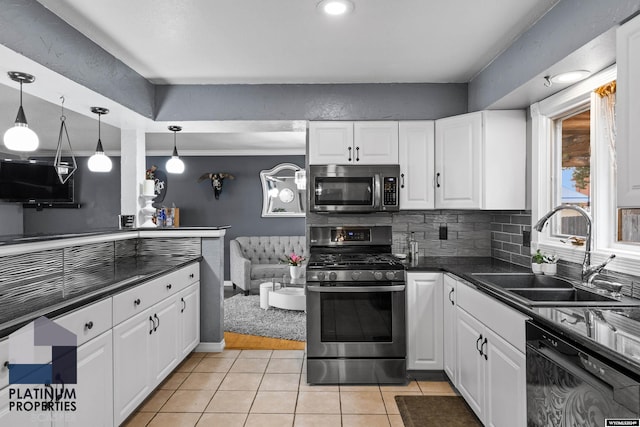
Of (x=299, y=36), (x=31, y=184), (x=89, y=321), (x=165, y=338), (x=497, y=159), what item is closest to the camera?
(x=89, y=321)

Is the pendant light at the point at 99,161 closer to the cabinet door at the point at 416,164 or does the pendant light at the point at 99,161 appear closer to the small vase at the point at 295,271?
the cabinet door at the point at 416,164

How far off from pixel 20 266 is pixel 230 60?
6.12ft

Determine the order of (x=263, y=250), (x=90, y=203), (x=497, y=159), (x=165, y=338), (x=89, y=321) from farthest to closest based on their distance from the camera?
1. (x=90, y=203)
2. (x=263, y=250)
3. (x=497, y=159)
4. (x=165, y=338)
5. (x=89, y=321)

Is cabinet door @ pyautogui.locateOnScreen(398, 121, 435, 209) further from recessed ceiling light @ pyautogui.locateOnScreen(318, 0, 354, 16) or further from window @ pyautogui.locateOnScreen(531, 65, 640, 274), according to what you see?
recessed ceiling light @ pyautogui.locateOnScreen(318, 0, 354, 16)

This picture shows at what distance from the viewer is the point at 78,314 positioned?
1853mm

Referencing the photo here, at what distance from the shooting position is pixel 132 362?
2.38 m

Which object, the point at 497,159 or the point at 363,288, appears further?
the point at 497,159

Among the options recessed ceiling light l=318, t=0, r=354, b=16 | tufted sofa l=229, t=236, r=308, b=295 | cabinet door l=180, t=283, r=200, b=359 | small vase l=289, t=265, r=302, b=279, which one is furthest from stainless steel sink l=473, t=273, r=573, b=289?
tufted sofa l=229, t=236, r=308, b=295

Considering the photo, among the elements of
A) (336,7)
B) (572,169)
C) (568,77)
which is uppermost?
(336,7)

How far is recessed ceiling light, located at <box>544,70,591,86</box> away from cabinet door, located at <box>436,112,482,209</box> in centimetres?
71

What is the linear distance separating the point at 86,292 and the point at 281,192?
5.03m

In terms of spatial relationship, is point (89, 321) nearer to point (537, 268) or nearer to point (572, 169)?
point (537, 268)

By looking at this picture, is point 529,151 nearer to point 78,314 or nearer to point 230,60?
point 230,60

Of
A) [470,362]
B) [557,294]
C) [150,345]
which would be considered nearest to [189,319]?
[150,345]
